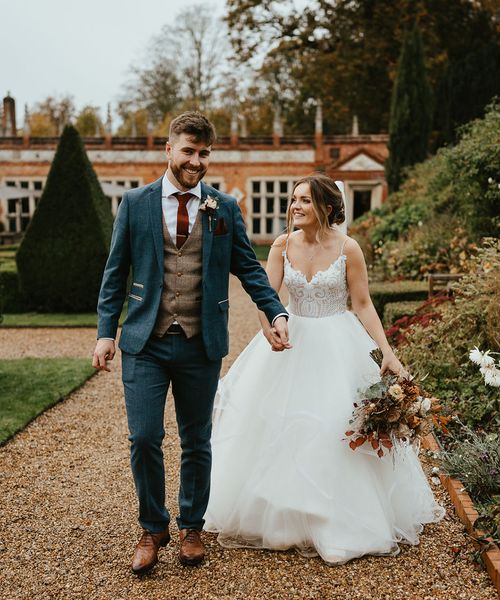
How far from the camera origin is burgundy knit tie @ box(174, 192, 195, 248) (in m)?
2.89

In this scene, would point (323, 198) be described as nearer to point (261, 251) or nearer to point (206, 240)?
point (206, 240)

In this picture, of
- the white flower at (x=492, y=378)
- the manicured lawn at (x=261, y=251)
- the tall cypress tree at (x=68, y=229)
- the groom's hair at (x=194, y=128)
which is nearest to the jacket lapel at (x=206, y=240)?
the groom's hair at (x=194, y=128)

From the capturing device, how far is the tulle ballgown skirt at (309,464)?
2.99 meters

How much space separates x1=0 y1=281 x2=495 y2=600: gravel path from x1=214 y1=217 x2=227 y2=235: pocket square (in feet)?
4.77

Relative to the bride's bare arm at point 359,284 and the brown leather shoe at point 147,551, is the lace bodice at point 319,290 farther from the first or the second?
the brown leather shoe at point 147,551

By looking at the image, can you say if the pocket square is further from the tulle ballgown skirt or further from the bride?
the tulle ballgown skirt

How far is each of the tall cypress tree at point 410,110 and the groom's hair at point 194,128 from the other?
1526 cm

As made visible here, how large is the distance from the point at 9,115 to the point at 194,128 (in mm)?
29696

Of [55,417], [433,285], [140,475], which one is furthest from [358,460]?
[433,285]

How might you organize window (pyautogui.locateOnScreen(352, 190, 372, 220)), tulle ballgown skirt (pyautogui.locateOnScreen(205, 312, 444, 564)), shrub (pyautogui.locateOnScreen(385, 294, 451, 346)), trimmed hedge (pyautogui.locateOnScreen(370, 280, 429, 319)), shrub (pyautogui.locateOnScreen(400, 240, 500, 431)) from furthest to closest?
window (pyautogui.locateOnScreen(352, 190, 372, 220)) < trimmed hedge (pyautogui.locateOnScreen(370, 280, 429, 319)) < shrub (pyautogui.locateOnScreen(385, 294, 451, 346)) < shrub (pyautogui.locateOnScreen(400, 240, 500, 431)) < tulle ballgown skirt (pyautogui.locateOnScreen(205, 312, 444, 564))

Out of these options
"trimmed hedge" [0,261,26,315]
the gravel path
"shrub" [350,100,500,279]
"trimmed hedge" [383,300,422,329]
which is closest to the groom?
the gravel path

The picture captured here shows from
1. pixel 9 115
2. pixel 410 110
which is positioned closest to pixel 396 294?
pixel 410 110

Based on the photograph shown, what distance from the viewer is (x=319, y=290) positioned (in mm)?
3355

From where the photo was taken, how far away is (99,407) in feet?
19.1
